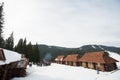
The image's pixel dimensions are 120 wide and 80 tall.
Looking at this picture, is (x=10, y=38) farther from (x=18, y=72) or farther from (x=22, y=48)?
(x=18, y=72)

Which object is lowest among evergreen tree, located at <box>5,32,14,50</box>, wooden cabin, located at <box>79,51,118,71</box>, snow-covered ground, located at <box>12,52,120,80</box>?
snow-covered ground, located at <box>12,52,120,80</box>

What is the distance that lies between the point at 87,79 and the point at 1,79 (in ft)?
46.1

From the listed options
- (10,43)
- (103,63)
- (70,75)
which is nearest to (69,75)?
(70,75)

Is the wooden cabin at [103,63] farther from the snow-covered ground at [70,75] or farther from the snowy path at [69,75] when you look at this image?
the snowy path at [69,75]

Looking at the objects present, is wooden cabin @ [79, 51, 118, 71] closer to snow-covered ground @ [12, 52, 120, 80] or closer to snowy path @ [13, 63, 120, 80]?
snow-covered ground @ [12, 52, 120, 80]

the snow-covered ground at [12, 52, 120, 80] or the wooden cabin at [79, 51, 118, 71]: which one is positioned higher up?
the wooden cabin at [79, 51, 118, 71]

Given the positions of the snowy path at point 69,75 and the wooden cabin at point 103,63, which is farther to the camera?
the wooden cabin at point 103,63

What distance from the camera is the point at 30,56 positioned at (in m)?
Answer: 78.1

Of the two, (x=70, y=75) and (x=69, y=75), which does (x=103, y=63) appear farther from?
(x=69, y=75)

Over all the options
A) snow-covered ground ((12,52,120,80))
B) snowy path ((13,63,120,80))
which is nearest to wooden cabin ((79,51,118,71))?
snow-covered ground ((12,52,120,80))

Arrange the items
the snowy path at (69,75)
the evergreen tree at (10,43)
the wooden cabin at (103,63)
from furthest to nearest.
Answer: the evergreen tree at (10,43), the wooden cabin at (103,63), the snowy path at (69,75)

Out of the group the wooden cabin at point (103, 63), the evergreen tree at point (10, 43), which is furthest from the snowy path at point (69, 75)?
the evergreen tree at point (10, 43)

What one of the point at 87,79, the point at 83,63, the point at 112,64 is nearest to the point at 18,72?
the point at 87,79

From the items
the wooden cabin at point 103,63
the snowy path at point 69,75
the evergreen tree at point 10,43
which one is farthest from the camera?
the evergreen tree at point 10,43
